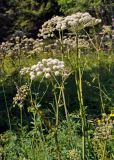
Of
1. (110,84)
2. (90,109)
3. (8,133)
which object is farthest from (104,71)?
(8,133)

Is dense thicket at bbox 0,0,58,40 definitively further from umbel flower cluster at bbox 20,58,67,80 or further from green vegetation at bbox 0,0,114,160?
umbel flower cluster at bbox 20,58,67,80

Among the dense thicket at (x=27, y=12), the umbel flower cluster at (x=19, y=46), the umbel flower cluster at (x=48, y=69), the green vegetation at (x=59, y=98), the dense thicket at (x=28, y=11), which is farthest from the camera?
the dense thicket at (x=28, y=11)

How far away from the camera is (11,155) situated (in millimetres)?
4770

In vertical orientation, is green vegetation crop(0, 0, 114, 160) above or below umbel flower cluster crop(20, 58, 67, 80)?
below

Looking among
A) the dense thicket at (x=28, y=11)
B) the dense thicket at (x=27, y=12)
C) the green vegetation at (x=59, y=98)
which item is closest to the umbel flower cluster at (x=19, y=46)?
the green vegetation at (x=59, y=98)

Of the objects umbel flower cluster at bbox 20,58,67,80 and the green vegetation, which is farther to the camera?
the green vegetation

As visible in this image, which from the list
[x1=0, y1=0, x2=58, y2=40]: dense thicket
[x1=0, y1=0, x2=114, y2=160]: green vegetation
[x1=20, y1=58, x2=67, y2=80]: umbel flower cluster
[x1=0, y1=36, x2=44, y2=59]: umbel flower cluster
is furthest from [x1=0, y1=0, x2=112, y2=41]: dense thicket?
[x1=20, y1=58, x2=67, y2=80]: umbel flower cluster

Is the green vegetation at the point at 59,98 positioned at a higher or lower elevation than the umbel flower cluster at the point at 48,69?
lower

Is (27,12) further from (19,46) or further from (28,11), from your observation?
(19,46)

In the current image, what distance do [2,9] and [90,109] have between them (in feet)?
71.5

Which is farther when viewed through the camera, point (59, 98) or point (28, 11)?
point (28, 11)

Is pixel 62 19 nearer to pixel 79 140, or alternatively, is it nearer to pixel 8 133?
pixel 79 140

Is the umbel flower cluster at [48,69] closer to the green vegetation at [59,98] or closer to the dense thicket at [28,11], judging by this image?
the green vegetation at [59,98]

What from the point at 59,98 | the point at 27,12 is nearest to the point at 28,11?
the point at 27,12
